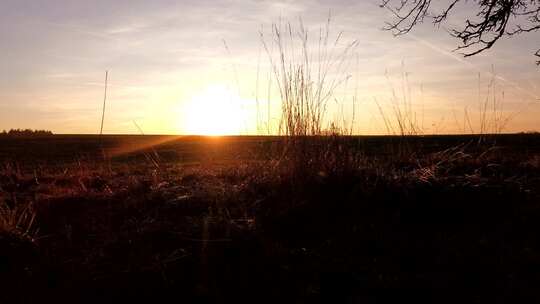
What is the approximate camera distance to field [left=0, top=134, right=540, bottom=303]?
295 cm

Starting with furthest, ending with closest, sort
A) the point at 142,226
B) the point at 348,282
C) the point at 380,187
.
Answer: the point at 380,187
the point at 142,226
the point at 348,282

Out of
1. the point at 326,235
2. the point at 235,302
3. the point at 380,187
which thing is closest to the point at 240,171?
the point at 380,187

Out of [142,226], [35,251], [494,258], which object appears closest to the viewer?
[494,258]

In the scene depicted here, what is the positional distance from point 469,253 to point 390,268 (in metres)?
0.57

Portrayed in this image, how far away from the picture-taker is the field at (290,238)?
295cm

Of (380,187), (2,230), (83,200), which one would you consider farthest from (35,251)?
(380,187)

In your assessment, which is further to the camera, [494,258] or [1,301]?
[494,258]

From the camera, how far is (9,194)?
5473mm

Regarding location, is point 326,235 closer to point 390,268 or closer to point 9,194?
point 390,268

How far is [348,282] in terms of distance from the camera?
3.02 meters

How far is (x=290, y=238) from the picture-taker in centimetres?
376

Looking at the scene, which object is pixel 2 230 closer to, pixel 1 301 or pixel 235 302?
pixel 1 301

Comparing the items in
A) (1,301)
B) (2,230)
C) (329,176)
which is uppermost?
(329,176)

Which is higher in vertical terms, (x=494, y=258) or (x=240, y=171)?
(x=240, y=171)
